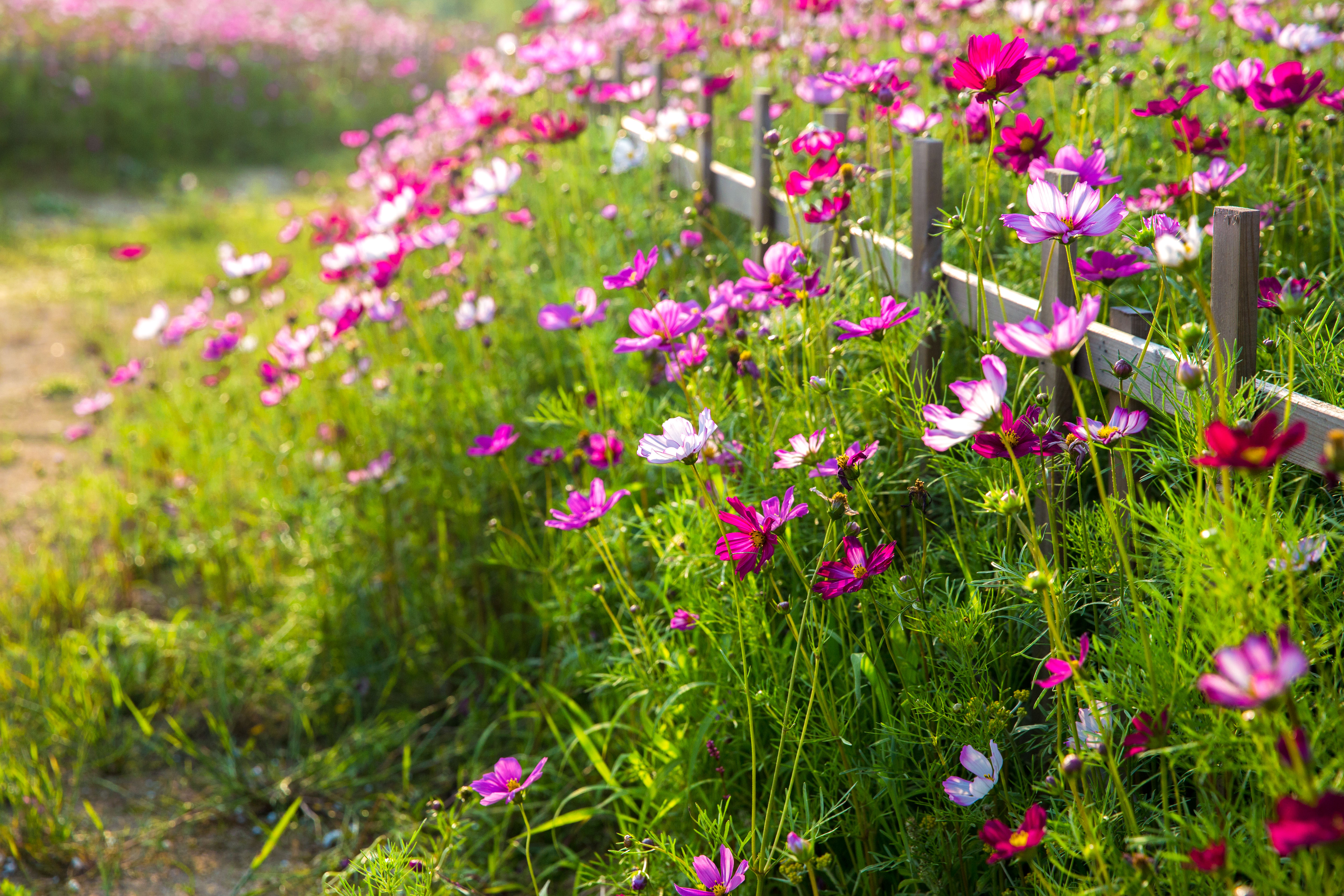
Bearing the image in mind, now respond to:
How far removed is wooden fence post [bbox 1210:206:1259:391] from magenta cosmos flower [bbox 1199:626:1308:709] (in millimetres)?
566

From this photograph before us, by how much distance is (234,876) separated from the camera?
6.30ft

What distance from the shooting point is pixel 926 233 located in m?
1.75

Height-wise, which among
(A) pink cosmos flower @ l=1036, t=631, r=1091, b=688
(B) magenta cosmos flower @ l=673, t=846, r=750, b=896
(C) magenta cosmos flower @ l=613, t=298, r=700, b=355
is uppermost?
(C) magenta cosmos flower @ l=613, t=298, r=700, b=355

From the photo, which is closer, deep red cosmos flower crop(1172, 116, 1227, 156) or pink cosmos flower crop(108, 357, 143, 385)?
deep red cosmos flower crop(1172, 116, 1227, 156)

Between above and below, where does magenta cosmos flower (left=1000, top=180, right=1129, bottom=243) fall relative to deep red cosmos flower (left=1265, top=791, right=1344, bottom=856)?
above

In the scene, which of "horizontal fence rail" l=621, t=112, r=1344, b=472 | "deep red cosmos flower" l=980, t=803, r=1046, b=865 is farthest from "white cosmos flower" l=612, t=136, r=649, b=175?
"deep red cosmos flower" l=980, t=803, r=1046, b=865

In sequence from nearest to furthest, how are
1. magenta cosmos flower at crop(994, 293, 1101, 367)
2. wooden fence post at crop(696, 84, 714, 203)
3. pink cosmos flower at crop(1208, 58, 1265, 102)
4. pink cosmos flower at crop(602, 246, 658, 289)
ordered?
magenta cosmos flower at crop(994, 293, 1101, 367) < pink cosmos flower at crop(602, 246, 658, 289) < pink cosmos flower at crop(1208, 58, 1265, 102) < wooden fence post at crop(696, 84, 714, 203)

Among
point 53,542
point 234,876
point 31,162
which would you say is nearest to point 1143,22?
point 234,876

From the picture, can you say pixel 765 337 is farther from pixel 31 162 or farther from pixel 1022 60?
pixel 31 162

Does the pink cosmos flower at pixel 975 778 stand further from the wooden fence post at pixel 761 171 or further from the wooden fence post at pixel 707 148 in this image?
the wooden fence post at pixel 707 148

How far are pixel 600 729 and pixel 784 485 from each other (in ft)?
2.24

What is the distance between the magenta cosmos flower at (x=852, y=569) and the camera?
121 cm

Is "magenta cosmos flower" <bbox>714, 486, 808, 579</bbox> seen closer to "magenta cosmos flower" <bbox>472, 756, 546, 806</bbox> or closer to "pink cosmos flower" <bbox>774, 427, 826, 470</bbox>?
"pink cosmos flower" <bbox>774, 427, 826, 470</bbox>

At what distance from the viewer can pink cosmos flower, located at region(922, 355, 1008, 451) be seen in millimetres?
981
